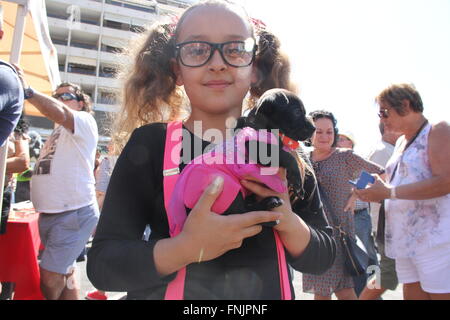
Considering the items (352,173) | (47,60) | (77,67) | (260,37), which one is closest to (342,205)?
(352,173)

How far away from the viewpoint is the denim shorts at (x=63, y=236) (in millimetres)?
2918

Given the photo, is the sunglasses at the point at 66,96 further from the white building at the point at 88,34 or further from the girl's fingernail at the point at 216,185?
the white building at the point at 88,34

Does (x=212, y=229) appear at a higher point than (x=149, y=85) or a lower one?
lower

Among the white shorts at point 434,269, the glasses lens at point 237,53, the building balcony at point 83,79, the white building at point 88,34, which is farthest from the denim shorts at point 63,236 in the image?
the building balcony at point 83,79

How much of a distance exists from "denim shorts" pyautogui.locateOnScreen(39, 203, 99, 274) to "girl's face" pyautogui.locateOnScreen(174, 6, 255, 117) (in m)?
2.31

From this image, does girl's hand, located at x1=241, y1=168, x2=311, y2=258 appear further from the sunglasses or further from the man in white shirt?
the sunglasses

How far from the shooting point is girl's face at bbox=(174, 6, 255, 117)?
3.67 ft

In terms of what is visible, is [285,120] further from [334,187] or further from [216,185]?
[334,187]

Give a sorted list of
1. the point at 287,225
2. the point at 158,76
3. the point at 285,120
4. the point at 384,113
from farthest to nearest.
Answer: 1. the point at 384,113
2. the point at 158,76
3. the point at 285,120
4. the point at 287,225

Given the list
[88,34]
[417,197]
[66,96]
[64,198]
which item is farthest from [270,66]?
[88,34]

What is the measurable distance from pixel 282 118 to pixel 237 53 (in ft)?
0.87

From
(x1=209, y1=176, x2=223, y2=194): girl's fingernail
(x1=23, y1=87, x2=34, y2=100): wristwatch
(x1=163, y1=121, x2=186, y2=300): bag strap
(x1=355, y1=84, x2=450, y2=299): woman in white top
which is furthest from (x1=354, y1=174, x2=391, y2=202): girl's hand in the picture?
(x1=23, y1=87, x2=34, y2=100): wristwatch

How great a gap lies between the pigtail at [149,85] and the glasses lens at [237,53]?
0.27 meters

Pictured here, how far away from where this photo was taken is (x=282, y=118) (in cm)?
105
